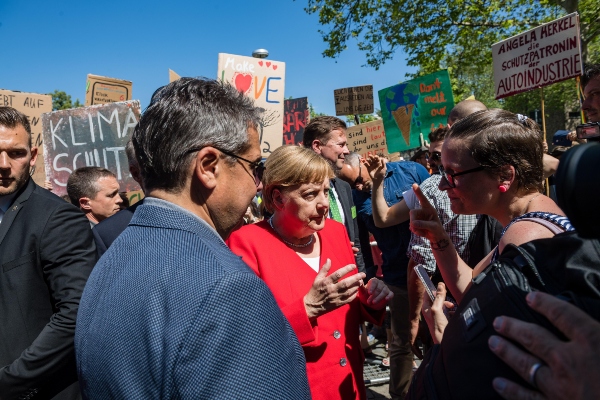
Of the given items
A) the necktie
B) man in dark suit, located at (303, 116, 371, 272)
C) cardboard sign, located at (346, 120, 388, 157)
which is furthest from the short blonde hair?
cardboard sign, located at (346, 120, 388, 157)

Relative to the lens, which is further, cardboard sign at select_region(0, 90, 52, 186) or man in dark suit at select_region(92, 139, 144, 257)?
cardboard sign at select_region(0, 90, 52, 186)

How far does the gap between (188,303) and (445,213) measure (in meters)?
2.29

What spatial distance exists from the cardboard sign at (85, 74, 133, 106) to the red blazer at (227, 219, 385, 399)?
13.1 feet

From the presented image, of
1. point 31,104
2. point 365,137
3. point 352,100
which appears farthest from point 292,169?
point 352,100

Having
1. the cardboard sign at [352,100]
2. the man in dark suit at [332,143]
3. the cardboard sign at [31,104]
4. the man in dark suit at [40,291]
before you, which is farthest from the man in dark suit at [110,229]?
the cardboard sign at [352,100]

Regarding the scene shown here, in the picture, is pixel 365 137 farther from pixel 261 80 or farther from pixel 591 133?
pixel 591 133

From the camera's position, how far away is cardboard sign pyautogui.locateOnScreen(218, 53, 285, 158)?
520 cm

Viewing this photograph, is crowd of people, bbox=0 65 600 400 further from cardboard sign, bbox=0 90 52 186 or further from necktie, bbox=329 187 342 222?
cardboard sign, bbox=0 90 52 186

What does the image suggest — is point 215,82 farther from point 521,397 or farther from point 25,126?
point 25,126

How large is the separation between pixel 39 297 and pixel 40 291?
3 cm

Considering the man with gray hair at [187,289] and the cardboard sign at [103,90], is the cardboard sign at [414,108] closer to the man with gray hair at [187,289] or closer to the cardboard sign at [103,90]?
the cardboard sign at [103,90]

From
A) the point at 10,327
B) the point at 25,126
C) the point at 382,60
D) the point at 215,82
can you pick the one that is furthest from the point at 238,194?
the point at 382,60

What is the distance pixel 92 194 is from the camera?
4.00 m

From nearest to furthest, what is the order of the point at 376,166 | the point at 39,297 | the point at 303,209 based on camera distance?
the point at 39,297 → the point at 303,209 → the point at 376,166
